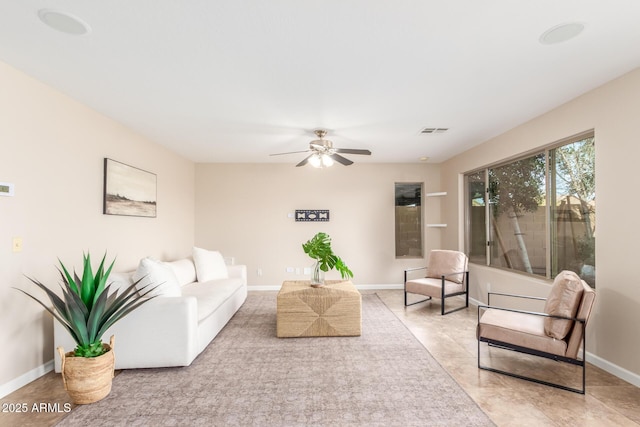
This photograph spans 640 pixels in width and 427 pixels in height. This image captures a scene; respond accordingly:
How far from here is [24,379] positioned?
2.59m

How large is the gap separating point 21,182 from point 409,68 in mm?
3224

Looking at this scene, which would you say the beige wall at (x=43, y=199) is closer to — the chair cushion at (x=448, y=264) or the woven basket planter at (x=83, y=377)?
the woven basket planter at (x=83, y=377)

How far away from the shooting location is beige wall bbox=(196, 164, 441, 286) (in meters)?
6.22

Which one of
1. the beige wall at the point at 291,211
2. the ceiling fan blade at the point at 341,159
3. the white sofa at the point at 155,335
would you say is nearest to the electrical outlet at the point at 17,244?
the white sofa at the point at 155,335

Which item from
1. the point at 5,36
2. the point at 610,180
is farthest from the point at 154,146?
the point at 610,180

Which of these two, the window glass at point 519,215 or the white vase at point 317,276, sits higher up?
the window glass at point 519,215

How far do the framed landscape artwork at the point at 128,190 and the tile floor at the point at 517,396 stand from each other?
179cm

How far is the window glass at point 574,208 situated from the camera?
3141 millimetres

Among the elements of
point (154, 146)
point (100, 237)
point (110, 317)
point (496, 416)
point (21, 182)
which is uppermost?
point (154, 146)

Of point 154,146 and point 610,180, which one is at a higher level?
point 154,146

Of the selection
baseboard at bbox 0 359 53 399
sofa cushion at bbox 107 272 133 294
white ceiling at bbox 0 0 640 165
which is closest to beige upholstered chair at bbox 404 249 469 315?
white ceiling at bbox 0 0 640 165

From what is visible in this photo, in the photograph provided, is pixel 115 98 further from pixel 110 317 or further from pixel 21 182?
pixel 110 317

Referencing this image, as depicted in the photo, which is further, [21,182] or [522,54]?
[21,182]

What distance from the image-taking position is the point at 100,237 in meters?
3.49
